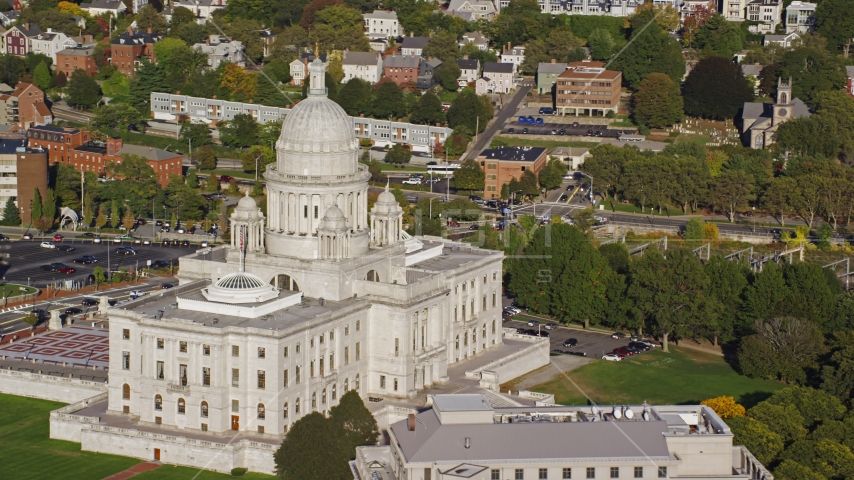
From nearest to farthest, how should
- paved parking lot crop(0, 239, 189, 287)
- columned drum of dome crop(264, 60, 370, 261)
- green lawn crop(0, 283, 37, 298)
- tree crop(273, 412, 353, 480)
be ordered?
tree crop(273, 412, 353, 480) → columned drum of dome crop(264, 60, 370, 261) → green lawn crop(0, 283, 37, 298) → paved parking lot crop(0, 239, 189, 287)

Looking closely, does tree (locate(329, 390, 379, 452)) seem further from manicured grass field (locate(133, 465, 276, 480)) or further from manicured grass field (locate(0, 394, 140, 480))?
manicured grass field (locate(0, 394, 140, 480))

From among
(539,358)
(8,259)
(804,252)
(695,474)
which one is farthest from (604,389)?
(8,259)

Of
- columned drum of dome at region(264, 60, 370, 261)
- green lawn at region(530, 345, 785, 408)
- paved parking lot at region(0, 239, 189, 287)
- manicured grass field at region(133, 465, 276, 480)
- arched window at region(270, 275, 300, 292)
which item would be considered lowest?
manicured grass field at region(133, 465, 276, 480)

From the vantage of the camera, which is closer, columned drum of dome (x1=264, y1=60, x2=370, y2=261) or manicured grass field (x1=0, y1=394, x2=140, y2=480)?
manicured grass field (x1=0, y1=394, x2=140, y2=480)

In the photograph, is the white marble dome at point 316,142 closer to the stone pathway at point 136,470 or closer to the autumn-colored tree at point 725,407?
the stone pathway at point 136,470

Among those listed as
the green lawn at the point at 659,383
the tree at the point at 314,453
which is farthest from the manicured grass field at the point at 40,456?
the green lawn at the point at 659,383

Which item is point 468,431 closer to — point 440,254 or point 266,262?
point 266,262

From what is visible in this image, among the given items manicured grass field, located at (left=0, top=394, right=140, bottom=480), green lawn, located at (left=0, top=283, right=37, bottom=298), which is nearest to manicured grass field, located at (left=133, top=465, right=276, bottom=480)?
manicured grass field, located at (left=0, top=394, right=140, bottom=480)
